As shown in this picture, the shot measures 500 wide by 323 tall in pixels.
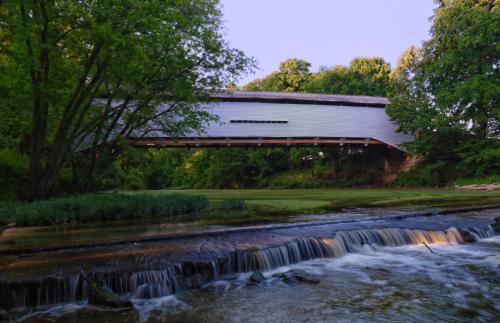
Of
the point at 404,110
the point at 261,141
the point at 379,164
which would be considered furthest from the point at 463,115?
the point at 261,141

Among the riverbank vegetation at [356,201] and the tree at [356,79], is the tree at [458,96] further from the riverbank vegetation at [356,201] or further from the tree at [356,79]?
the tree at [356,79]

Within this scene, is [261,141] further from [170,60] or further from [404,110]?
[170,60]

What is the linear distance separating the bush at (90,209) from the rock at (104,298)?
6202 mm

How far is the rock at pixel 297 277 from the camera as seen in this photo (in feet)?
18.5

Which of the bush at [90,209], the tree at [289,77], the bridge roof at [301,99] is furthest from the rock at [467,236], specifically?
the tree at [289,77]

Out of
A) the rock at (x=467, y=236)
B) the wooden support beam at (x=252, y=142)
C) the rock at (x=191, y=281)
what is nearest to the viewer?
the rock at (x=191, y=281)

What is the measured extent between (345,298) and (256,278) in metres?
1.48

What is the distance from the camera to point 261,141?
30.5 m

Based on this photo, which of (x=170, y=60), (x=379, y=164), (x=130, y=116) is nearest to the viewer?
(x=170, y=60)

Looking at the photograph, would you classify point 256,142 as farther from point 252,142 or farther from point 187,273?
point 187,273

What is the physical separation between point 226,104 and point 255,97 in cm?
262

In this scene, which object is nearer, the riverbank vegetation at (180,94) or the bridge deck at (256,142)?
the riverbank vegetation at (180,94)

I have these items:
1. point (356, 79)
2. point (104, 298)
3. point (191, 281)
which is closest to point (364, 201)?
point (191, 281)

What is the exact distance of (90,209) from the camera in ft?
34.3
